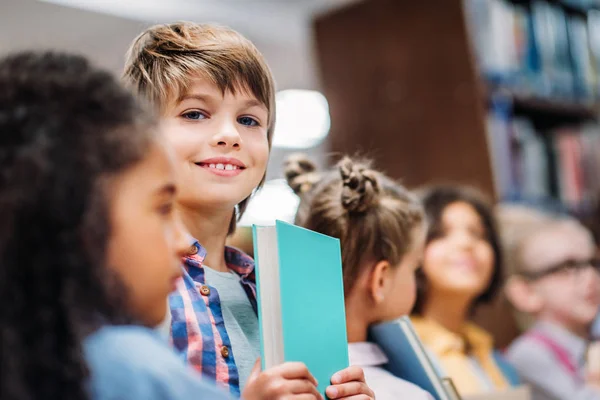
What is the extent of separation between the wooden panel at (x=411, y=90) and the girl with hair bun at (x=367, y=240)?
3.69ft

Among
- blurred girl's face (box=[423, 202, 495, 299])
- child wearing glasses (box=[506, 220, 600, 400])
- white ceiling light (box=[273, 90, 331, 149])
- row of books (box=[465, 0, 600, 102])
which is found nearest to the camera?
blurred girl's face (box=[423, 202, 495, 299])

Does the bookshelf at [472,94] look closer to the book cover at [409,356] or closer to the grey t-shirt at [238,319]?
the book cover at [409,356]

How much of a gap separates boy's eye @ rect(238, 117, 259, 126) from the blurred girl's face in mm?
709

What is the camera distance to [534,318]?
68.1 inches

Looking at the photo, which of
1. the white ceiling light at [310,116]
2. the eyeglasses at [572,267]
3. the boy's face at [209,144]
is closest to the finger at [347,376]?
the boy's face at [209,144]

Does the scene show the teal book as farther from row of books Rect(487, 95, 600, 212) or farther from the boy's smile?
row of books Rect(487, 95, 600, 212)

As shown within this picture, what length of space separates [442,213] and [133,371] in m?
1.06

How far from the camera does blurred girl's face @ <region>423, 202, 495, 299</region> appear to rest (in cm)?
137

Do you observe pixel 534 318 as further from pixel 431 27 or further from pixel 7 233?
pixel 7 233

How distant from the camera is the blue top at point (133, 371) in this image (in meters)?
0.42

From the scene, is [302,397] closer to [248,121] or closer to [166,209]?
[166,209]

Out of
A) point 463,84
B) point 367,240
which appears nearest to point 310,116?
point 463,84

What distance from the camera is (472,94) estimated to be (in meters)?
2.15

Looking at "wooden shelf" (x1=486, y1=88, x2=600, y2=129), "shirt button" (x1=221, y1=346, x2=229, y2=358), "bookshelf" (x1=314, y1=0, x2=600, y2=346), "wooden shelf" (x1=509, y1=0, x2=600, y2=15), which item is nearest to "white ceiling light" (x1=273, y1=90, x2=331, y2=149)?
"bookshelf" (x1=314, y1=0, x2=600, y2=346)
